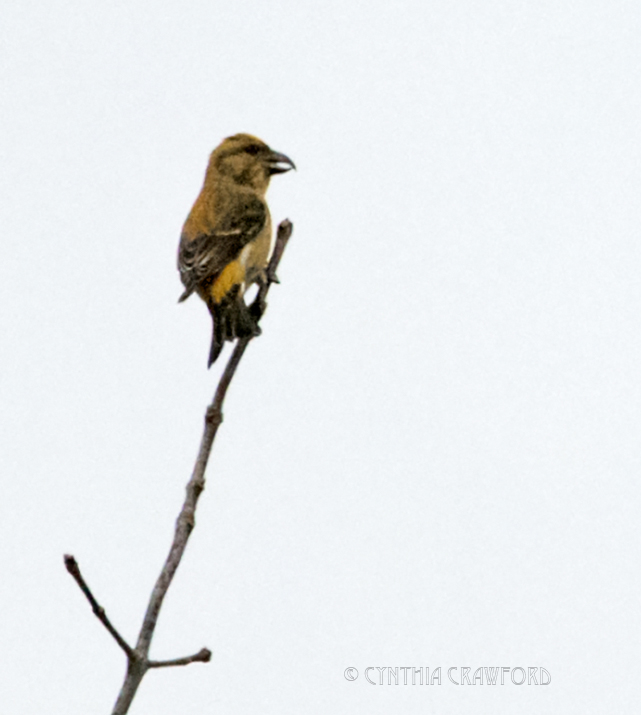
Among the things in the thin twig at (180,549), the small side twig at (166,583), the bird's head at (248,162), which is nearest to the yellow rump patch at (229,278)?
the bird's head at (248,162)

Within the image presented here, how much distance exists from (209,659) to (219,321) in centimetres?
314

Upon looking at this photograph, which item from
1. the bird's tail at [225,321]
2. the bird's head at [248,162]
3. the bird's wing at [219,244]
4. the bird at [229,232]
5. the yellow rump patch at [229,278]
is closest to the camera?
the bird's tail at [225,321]

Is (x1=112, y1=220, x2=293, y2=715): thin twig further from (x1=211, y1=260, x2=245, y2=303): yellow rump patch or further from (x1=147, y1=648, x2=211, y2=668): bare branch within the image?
(x1=211, y1=260, x2=245, y2=303): yellow rump patch

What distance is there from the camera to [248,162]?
8.60 meters

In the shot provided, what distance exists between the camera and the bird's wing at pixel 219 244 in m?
7.14

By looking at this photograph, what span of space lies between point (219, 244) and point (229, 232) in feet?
0.56

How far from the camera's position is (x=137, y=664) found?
9.80 feet

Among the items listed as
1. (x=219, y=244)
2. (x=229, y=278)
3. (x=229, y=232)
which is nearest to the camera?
(x=229, y=278)

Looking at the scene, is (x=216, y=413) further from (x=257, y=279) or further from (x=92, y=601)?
(x=257, y=279)

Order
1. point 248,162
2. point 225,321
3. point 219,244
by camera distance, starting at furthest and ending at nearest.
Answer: point 248,162 → point 219,244 → point 225,321

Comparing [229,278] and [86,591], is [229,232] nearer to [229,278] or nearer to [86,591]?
[229,278]

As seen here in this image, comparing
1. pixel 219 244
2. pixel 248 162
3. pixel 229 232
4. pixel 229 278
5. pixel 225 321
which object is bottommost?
pixel 225 321

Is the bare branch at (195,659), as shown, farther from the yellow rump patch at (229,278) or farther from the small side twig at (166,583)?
the yellow rump patch at (229,278)

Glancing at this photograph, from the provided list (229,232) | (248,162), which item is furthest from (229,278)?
(248,162)
